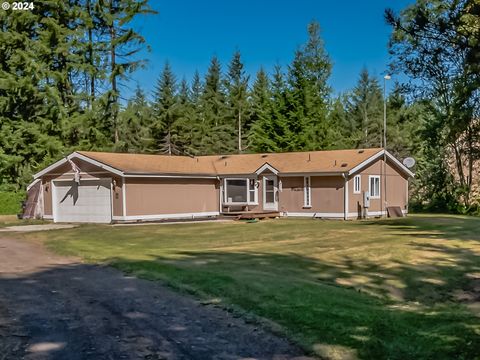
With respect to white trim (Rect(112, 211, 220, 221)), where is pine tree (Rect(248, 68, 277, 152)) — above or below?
above

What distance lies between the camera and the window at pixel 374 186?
86.8 feet

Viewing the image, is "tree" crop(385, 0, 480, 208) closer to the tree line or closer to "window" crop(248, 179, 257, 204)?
the tree line

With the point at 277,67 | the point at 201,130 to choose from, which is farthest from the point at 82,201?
the point at 277,67

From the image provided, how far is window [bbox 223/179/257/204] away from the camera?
2780 cm

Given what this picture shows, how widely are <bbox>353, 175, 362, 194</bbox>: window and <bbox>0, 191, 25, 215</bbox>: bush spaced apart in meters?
20.0

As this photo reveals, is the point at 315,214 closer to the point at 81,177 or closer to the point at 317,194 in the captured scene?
the point at 317,194

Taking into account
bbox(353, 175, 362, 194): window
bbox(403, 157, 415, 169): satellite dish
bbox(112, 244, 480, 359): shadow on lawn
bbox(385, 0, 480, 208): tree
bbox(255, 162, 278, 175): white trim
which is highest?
bbox(385, 0, 480, 208): tree

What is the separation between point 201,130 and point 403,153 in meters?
20.4

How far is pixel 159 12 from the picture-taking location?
3797 centimetres

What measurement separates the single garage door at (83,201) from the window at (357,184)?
12.2m

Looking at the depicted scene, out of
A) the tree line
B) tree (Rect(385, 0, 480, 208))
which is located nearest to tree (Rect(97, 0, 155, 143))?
the tree line

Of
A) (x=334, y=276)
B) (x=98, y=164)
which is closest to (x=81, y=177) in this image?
(x=98, y=164)

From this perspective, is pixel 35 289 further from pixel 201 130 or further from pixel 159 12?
pixel 201 130

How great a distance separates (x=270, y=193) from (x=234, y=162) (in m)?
3.97
